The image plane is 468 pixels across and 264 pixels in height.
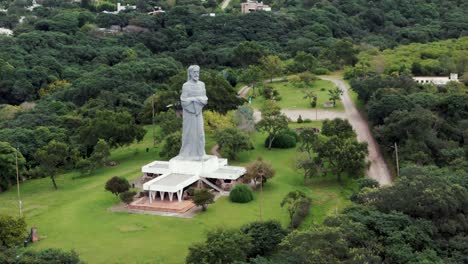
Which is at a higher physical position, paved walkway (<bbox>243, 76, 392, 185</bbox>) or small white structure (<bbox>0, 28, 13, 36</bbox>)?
small white structure (<bbox>0, 28, 13, 36</bbox>)

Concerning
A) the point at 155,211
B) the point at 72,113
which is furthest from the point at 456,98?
the point at 72,113

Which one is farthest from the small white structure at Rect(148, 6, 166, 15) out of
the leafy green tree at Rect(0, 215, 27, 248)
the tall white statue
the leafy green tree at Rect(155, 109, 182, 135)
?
the leafy green tree at Rect(0, 215, 27, 248)

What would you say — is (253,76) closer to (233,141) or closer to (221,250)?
(233,141)

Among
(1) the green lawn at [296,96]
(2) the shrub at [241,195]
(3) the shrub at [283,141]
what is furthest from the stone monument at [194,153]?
(1) the green lawn at [296,96]

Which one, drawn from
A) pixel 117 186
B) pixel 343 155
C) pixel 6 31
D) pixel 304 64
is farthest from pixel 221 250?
pixel 6 31

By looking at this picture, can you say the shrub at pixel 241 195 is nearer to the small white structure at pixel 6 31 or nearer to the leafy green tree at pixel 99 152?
the leafy green tree at pixel 99 152

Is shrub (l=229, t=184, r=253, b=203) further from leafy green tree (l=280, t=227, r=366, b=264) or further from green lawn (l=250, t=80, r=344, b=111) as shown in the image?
green lawn (l=250, t=80, r=344, b=111)
